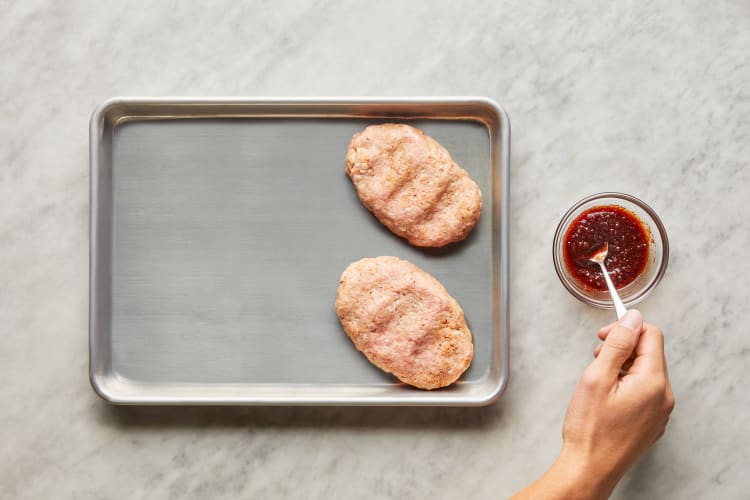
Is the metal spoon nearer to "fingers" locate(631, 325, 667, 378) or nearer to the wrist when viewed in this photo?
"fingers" locate(631, 325, 667, 378)

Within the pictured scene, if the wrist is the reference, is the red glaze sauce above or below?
above

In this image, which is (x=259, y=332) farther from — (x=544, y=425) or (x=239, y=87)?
(x=544, y=425)

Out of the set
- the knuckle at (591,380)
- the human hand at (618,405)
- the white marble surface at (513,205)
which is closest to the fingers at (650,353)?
the human hand at (618,405)

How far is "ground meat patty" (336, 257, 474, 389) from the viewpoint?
1.78m

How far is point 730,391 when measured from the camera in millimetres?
1900

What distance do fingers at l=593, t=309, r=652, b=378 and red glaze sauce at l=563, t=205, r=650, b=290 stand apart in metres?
0.19

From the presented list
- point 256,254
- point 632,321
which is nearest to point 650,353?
point 632,321

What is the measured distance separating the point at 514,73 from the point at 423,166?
0.39m

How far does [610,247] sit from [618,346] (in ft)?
1.01

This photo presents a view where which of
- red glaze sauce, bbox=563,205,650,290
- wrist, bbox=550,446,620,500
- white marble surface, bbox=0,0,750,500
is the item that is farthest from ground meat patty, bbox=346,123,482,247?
wrist, bbox=550,446,620,500

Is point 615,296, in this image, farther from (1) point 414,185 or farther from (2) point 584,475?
(1) point 414,185

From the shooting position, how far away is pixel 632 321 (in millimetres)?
1617

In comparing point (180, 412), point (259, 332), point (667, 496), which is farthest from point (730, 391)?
point (180, 412)

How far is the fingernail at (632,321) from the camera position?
161cm
